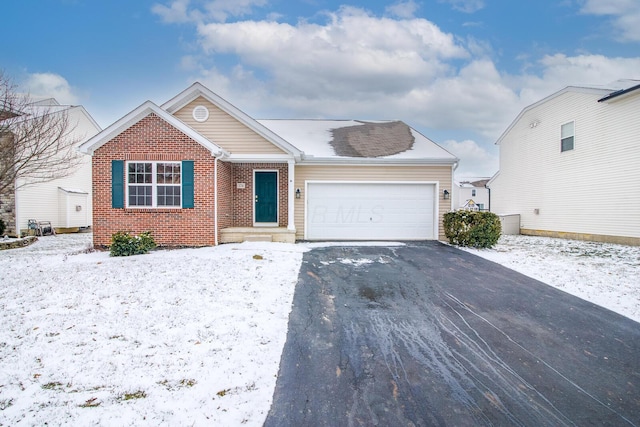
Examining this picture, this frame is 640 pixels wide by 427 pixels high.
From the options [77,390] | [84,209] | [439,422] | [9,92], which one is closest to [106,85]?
[9,92]

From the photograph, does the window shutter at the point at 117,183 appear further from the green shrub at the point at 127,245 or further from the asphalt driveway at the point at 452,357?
the asphalt driveway at the point at 452,357

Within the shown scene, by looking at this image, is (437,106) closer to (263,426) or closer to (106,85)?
(106,85)

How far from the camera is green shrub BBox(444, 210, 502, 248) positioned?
1033 centimetres

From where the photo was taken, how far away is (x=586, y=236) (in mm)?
12805

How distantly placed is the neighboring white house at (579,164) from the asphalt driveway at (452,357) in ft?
28.4

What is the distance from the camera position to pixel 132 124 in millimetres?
10031

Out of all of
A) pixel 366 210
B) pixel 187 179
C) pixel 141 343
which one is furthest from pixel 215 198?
pixel 141 343

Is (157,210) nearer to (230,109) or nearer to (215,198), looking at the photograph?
(215,198)

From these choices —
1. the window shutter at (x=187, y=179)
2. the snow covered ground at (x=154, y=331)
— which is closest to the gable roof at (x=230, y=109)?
the window shutter at (x=187, y=179)

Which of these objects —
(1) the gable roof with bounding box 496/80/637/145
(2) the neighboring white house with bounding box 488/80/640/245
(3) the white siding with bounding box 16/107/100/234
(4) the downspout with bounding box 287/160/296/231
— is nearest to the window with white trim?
(4) the downspout with bounding box 287/160/296/231

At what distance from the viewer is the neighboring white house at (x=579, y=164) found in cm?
1138

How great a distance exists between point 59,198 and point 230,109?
11.9 metres

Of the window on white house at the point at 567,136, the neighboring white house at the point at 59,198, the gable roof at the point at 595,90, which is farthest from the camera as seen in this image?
the neighboring white house at the point at 59,198

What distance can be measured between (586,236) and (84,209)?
24770 millimetres
